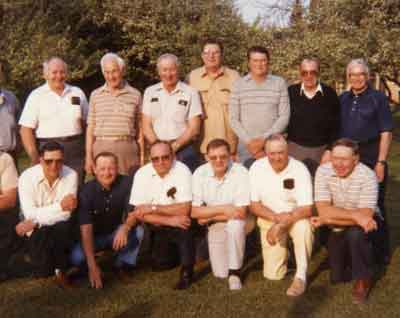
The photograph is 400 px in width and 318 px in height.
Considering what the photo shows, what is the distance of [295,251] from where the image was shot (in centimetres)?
561

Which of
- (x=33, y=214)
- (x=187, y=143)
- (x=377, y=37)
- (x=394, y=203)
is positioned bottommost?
(x=394, y=203)

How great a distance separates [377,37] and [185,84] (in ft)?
25.5

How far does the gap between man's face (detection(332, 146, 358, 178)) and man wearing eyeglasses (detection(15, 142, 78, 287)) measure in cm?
241

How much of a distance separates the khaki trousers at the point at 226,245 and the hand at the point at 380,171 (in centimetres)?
145

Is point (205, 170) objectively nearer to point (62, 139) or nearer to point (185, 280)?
point (185, 280)

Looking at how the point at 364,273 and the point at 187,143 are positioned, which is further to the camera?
A: the point at 187,143

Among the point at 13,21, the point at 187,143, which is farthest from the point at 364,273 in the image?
the point at 13,21

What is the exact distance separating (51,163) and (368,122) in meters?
3.09

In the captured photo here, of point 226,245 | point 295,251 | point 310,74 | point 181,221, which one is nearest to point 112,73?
point 181,221

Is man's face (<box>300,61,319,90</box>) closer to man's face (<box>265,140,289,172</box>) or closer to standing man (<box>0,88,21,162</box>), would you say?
man's face (<box>265,140,289,172</box>)

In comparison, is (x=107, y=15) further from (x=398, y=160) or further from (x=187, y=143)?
(x=187, y=143)

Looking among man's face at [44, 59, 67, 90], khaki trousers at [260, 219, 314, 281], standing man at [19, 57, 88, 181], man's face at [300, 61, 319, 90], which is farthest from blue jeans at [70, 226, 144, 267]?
man's face at [300, 61, 319, 90]

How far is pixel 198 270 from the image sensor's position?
611cm

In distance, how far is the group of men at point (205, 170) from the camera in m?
5.54
